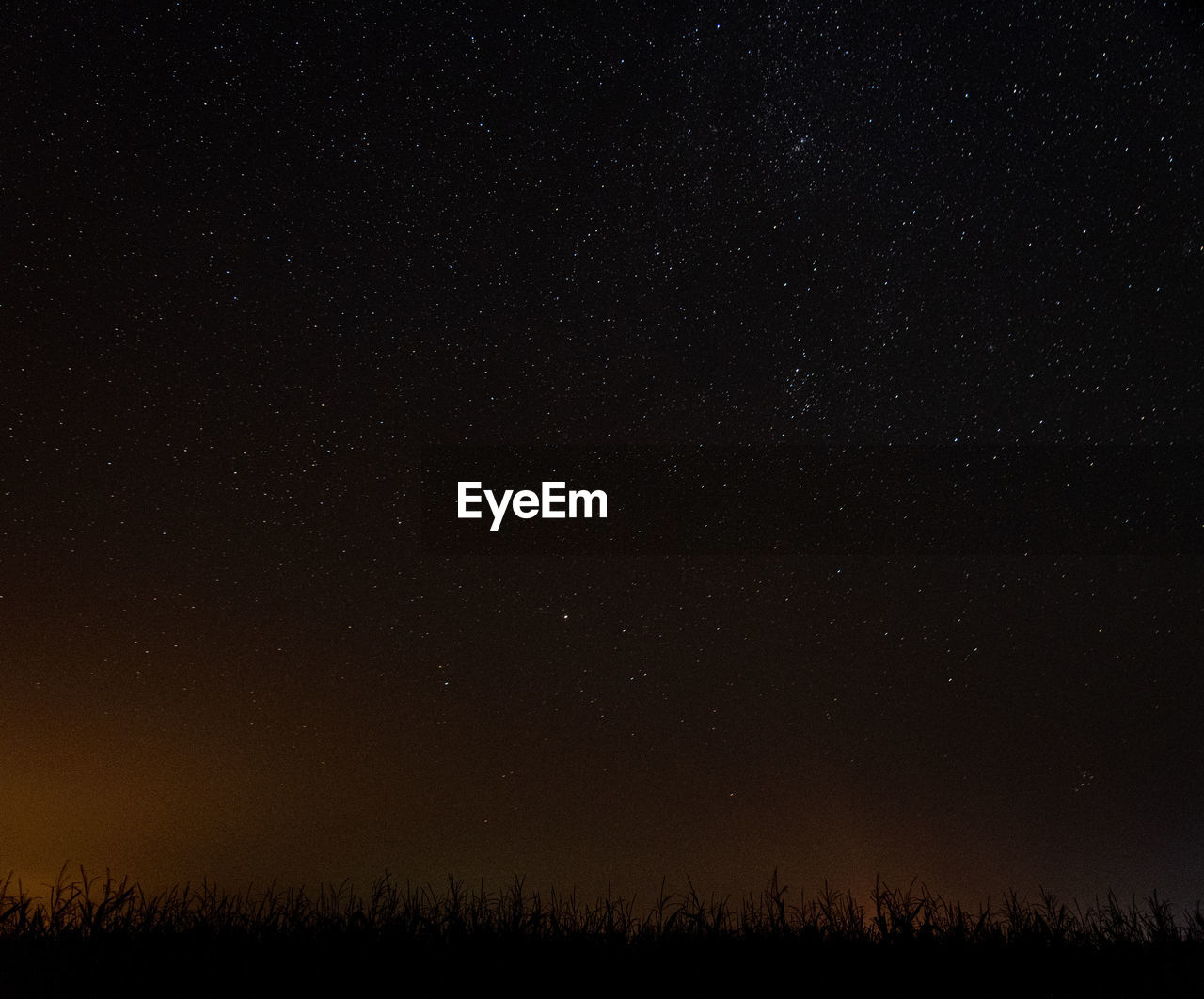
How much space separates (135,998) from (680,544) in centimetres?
158

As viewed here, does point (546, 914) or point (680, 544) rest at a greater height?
point (680, 544)

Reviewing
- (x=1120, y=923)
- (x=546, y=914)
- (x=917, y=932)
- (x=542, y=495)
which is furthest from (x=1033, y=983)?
(x=542, y=495)

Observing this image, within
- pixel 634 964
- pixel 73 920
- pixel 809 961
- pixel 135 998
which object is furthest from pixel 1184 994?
pixel 73 920

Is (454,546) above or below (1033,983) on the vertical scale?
above

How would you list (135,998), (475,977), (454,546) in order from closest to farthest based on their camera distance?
(135,998)
(475,977)
(454,546)

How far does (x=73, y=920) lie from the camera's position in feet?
6.31

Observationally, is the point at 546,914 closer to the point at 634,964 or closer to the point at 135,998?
the point at 634,964

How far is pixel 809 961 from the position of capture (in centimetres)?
185

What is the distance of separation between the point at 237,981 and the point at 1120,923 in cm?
199

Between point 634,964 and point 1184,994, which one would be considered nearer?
point 1184,994

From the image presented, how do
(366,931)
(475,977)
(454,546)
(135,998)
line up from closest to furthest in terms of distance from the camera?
(135,998) → (475,977) → (366,931) → (454,546)

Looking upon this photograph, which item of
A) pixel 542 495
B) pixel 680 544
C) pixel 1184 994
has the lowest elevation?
pixel 1184 994

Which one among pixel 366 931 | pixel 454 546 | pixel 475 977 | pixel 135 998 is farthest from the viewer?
pixel 454 546

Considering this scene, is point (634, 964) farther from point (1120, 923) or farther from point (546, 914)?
point (1120, 923)
